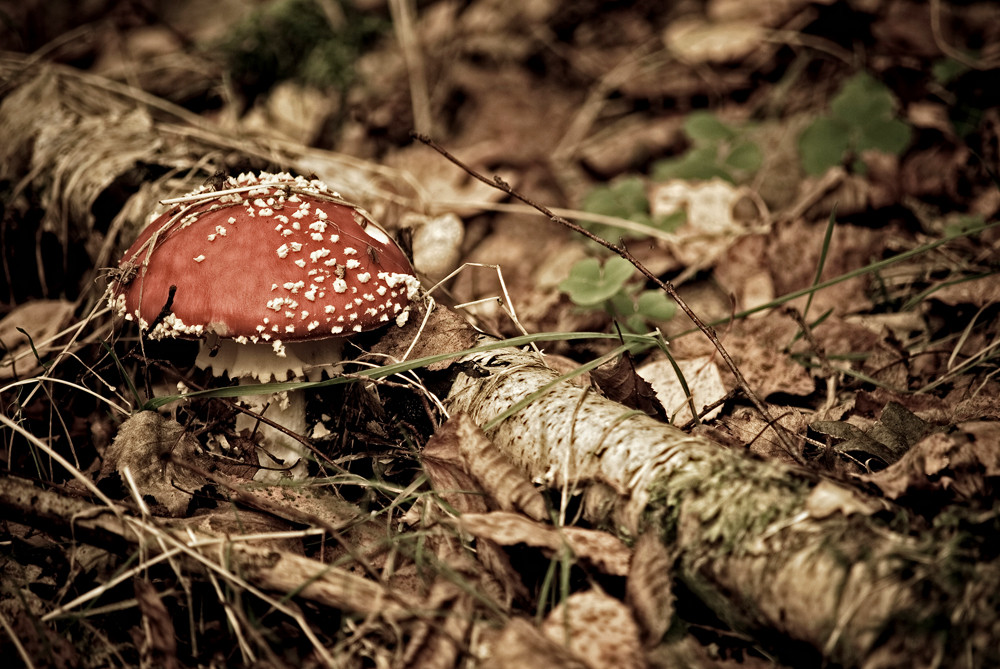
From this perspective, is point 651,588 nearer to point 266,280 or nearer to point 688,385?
point 688,385

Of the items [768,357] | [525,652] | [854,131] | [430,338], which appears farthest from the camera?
[854,131]

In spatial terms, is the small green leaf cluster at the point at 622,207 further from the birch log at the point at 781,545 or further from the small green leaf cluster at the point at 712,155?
the birch log at the point at 781,545

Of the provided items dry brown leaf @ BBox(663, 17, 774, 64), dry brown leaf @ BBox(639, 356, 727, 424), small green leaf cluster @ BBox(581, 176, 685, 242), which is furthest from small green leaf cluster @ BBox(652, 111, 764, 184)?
dry brown leaf @ BBox(639, 356, 727, 424)

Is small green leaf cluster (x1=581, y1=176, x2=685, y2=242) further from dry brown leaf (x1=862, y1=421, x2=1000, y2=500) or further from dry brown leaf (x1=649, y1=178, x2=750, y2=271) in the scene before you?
dry brown leaf (x1=862, y1=421, x2=1000, y2=500)

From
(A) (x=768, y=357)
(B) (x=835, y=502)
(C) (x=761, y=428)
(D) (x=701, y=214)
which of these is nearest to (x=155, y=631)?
(B) (x=835, y=502)

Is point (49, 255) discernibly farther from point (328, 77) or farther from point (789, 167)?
point (789, 167)

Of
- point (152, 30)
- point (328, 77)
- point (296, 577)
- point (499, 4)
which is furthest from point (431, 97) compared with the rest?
point (296, 577)
